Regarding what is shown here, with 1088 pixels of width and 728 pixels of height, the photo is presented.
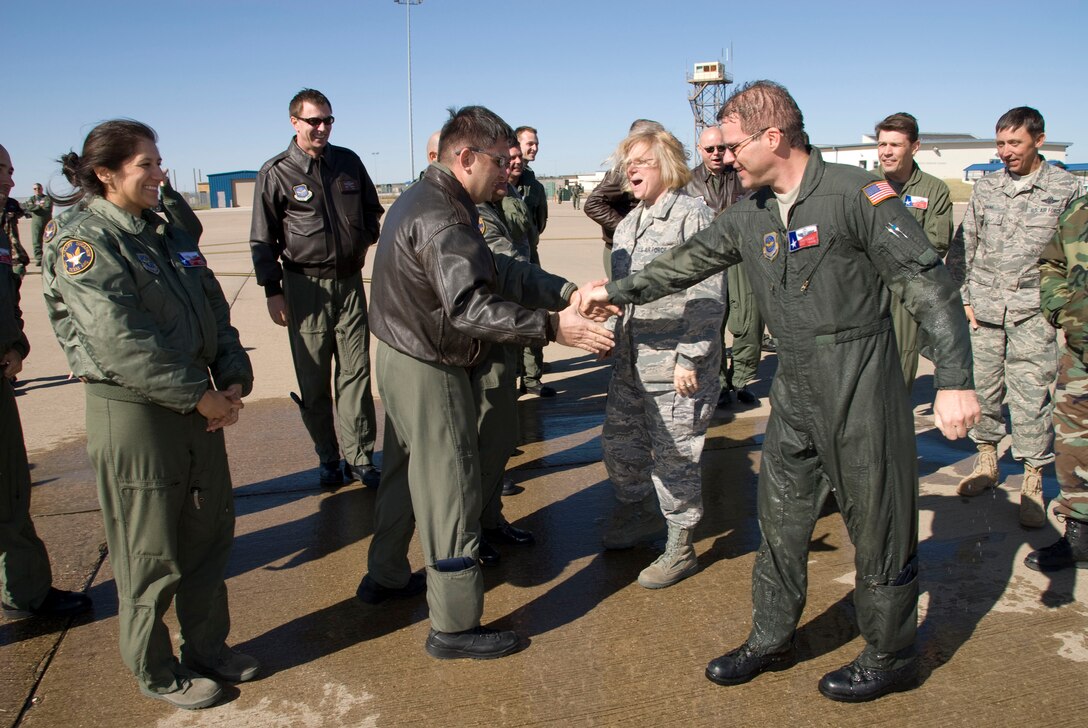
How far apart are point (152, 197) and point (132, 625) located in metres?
1.44

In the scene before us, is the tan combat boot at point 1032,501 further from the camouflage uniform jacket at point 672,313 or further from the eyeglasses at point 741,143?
the eyeglasses at point 741,143

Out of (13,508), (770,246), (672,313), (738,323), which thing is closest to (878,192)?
(770,246)

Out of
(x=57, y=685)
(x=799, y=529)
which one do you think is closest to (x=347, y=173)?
(x=57, y=685)

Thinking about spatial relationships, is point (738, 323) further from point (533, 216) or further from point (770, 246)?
point (770, 246)

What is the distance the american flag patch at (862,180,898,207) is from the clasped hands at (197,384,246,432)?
83.2 inches

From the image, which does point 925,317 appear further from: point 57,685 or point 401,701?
point 57,685

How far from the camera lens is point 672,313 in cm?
370

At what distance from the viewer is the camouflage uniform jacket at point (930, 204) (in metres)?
4.95

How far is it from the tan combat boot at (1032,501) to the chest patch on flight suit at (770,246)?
7.85 ft

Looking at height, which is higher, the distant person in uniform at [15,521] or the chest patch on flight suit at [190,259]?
the chest patch on flight suit at [190,259]

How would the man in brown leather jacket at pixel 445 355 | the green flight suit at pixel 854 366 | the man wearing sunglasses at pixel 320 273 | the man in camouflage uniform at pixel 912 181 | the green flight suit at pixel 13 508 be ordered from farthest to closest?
the man wearing sunglasses at pixel 320 273 → the man in camouflage uniform at pixel 912 181 → the green flight suit at pixel 13 508 → the man in brown leather jacket at pixel 445 355 → the green flight suit at pixel 854 366

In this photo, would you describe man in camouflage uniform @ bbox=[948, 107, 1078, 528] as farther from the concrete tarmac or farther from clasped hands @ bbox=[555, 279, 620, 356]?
clasped hands @ bbox=[555, 279, 620, 356]

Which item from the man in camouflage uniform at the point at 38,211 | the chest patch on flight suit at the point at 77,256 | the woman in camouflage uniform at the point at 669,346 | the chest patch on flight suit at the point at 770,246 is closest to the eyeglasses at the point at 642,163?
the woman in camouflage uniform at the point at 669,346

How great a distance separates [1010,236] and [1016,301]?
0.38 metres
